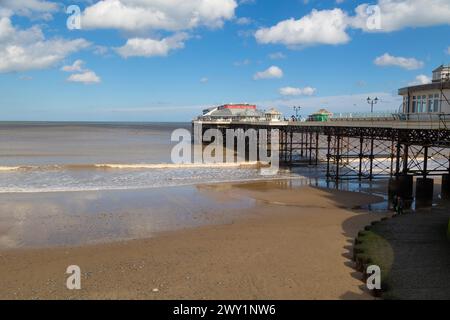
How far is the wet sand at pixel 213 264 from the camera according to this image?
332 inches

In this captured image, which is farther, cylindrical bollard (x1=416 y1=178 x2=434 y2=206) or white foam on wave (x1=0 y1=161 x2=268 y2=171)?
white foam on wave (x1=0 y1=161 x2=268 y2=171)

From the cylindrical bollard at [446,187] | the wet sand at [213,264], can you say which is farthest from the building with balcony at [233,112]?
the wet sand at [213,264]

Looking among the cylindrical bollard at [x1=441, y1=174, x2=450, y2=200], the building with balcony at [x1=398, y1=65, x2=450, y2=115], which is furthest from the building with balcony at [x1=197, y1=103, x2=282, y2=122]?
the cylindrical bollard at [x1=441, y1=174, x2=450, y2=200]

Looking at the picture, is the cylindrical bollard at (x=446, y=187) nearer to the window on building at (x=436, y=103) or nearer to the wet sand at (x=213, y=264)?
the window on building at (x=436, y=103)

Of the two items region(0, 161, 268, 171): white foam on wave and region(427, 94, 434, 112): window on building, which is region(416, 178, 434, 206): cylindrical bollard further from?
region(0, 161, 268, 171): white foam on wave

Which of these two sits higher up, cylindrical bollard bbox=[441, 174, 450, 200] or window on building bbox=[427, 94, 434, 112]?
window on building bbox=[427, 94, 434, 112]

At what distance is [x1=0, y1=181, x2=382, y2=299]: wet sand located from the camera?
842 centimetres

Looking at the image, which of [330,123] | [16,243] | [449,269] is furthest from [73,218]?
[330,123]

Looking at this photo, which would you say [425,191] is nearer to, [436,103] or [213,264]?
[436,103]

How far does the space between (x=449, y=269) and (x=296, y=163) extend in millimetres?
27974

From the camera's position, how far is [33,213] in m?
16.2
